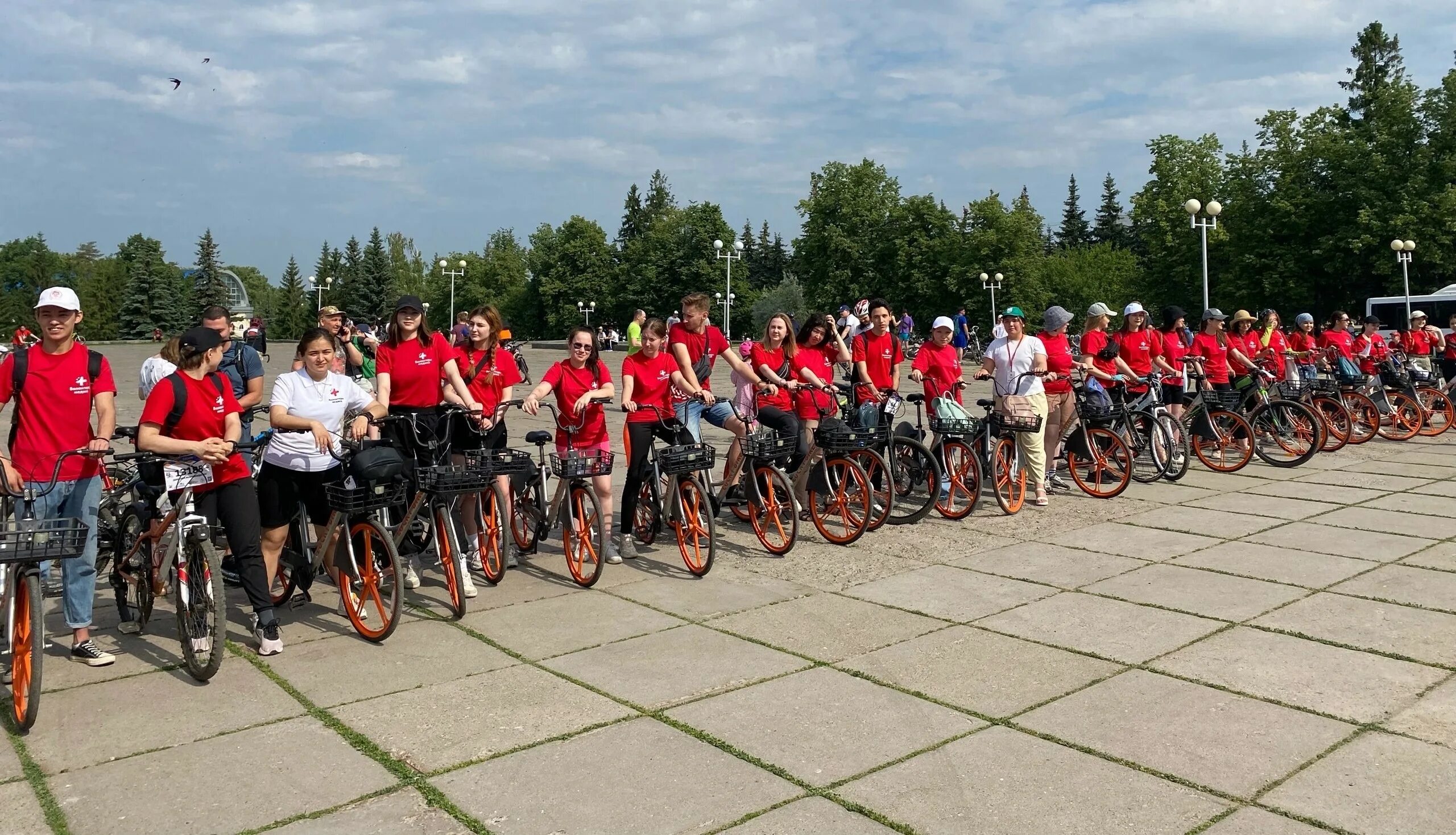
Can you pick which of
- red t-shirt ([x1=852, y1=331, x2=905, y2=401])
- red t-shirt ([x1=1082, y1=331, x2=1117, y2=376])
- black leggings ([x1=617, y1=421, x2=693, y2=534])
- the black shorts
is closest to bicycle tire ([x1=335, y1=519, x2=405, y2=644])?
the black shorts

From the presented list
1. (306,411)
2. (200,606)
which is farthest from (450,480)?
(200,606)

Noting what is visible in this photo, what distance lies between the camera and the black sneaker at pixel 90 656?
204 inches

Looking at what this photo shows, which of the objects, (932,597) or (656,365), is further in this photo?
(656,365)

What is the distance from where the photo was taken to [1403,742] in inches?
160

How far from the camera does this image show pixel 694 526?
699 cm

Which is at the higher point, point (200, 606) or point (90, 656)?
point (200, 606)

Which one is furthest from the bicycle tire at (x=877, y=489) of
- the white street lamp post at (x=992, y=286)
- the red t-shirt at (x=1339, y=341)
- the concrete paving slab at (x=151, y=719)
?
the white street lamp post at (x=992, y=286)

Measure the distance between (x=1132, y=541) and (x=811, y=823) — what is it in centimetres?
496

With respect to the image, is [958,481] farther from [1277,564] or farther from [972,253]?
[972,253]

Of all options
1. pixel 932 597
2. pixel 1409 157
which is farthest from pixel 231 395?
pixel 1409 157

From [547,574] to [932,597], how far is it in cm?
239

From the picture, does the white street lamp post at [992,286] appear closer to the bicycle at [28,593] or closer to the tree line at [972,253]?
the tree line at [972,253]

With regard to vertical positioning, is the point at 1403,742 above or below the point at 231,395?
below

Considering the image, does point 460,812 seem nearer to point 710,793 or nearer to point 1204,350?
point 710,793
